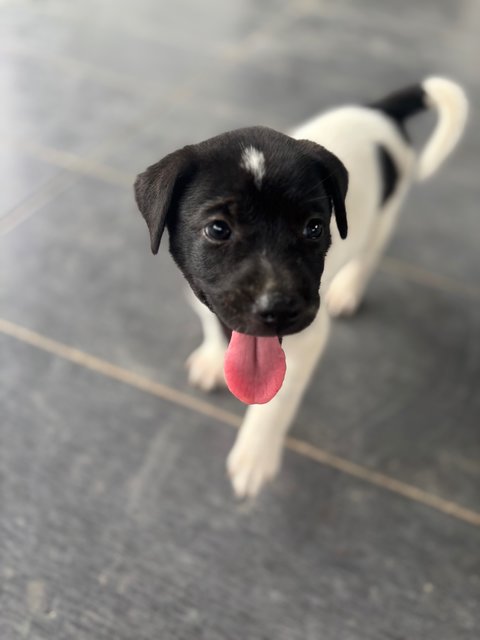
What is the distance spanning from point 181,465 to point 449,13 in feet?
16.1

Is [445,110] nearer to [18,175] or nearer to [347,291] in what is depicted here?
[347,291]

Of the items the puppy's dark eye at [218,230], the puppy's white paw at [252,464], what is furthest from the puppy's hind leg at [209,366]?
the puppy's dark eye at [218,230]

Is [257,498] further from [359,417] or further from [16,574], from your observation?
[16,574]

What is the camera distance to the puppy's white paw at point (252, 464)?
1.68m

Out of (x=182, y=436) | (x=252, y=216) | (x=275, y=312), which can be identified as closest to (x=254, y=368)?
(x=275, y=312)

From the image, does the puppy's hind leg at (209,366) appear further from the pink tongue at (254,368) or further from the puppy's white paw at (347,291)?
the pink tongue at (254,368)

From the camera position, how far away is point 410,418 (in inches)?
76.0

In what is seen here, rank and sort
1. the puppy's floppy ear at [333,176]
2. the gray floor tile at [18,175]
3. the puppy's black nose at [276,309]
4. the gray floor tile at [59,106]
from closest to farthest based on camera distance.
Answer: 1. the puppy's black nose at [276,309]
2. the puppy's floppy ear at [333,176]
3. the gray floor tile at [18,175]
4. the gray floor tile at [59,106]

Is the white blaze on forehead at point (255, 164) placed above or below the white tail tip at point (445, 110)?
above

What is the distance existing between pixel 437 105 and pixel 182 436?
1294 millimetres

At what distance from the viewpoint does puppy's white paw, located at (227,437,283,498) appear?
168 centimetres

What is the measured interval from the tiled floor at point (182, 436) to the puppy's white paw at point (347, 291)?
2.5 inches

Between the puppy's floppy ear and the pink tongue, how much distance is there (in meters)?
0.29

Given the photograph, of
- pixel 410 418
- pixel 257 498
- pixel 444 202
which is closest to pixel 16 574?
pixel 257 498
